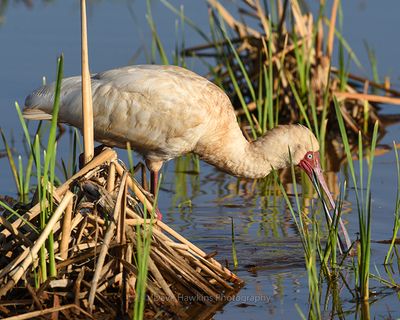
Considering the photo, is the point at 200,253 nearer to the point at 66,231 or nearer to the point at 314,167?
the point at 66,231

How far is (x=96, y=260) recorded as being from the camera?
5883 mm

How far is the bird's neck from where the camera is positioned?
8.02m

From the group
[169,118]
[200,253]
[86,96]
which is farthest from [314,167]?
[86,96]

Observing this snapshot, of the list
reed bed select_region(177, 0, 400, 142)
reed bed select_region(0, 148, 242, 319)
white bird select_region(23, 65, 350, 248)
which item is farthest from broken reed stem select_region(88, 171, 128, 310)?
reed bed select_region(177, 0, 400, 142)

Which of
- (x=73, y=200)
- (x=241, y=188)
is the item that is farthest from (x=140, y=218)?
(x=241, y=188)

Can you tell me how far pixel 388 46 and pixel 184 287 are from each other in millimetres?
7424

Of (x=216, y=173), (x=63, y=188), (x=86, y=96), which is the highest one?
(x=86, y=96)

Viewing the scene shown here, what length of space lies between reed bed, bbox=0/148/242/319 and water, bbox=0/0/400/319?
1.25 feet

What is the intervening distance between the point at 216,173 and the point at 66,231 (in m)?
3.94

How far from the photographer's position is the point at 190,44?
12.8 metres

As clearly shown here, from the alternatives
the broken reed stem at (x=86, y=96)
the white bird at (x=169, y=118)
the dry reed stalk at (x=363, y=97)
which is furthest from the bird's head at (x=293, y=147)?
the dry reed stalk at (x=363, y=97)

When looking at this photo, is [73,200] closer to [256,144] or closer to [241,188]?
[256,144]

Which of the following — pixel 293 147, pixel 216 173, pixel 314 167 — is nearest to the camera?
pixel 293 147

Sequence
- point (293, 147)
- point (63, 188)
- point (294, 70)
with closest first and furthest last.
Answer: point (63, 188) < point (293, 147) < point (294, 70)
